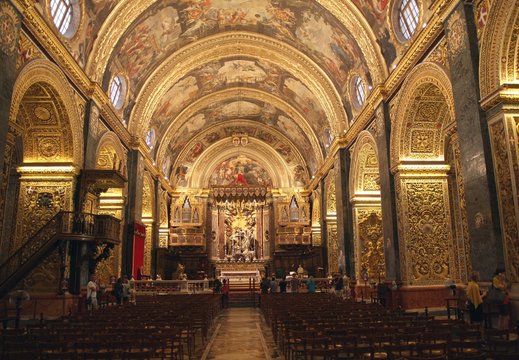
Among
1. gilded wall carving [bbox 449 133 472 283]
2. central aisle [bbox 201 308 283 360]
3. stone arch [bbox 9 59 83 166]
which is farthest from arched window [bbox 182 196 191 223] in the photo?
gilded wall carving [bbox 449 133 472 283]

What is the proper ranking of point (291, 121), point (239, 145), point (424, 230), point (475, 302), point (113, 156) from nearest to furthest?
point (475, 302) < point (424, 230) < point (113, 156) < point (291, 121) < point (239, 145)

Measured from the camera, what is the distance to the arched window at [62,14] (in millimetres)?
12077

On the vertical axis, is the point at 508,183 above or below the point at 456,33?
below

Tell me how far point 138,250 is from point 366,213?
10.2 meters

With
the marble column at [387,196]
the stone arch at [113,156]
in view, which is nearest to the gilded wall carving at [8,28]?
the stone arch at [113,156]

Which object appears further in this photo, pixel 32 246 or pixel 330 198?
pixel 330 198

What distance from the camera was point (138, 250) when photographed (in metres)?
19.8

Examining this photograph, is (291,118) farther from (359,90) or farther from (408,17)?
(408,17)

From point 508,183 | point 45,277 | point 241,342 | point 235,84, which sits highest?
point 235,84

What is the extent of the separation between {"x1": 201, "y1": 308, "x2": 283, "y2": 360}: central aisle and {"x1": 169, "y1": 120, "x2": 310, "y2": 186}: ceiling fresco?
59.8 ft

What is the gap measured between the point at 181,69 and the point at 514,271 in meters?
16.6

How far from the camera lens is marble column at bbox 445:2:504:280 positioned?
8.52 metres

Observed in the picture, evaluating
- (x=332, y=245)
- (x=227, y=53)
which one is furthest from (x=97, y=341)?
(x=332, y=245)

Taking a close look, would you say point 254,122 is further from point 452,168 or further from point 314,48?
point 452,168
